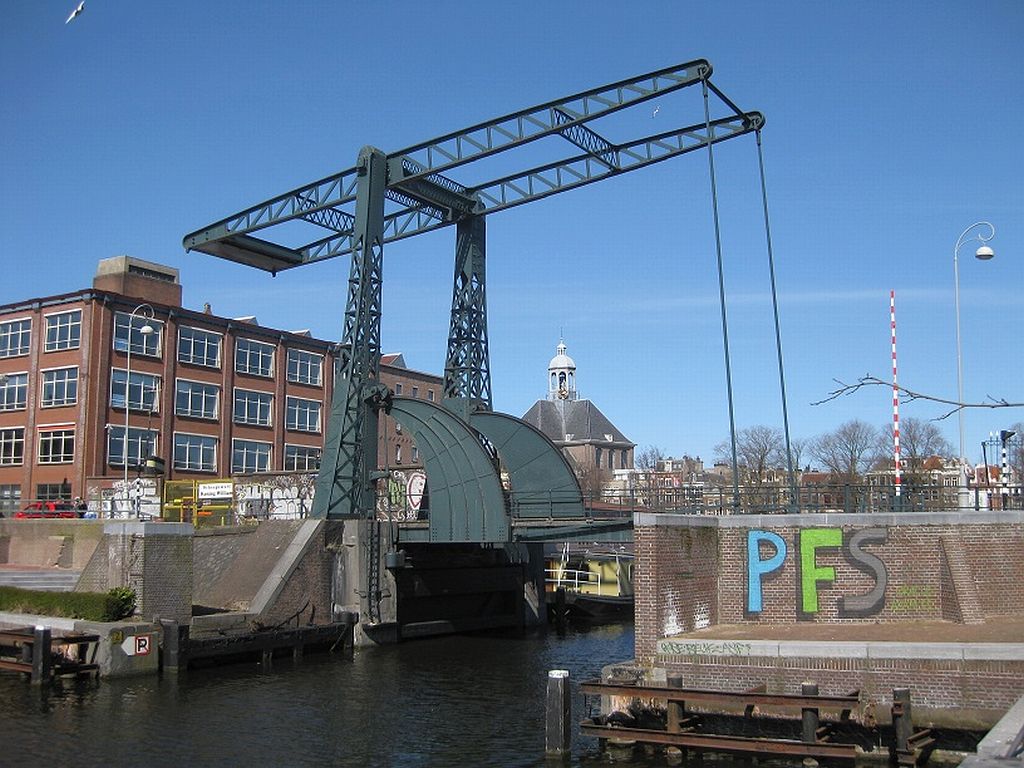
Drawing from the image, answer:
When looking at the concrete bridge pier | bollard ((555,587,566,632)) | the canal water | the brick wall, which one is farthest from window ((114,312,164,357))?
→ the brick wall

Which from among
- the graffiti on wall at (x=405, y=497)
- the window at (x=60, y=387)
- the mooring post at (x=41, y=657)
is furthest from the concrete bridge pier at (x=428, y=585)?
the window at (x=60, y=387)

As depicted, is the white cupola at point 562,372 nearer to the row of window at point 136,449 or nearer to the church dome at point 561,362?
the church dome at point 561,362

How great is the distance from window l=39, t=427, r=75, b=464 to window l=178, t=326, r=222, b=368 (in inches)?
315

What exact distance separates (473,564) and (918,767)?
2508cm

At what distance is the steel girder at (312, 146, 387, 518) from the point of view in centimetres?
3647

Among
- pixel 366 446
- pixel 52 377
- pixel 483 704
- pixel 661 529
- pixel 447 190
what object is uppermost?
pixel 447 190

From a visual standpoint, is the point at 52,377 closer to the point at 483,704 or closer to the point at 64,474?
the point at 64,474

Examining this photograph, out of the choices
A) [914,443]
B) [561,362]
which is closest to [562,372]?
[561,362]

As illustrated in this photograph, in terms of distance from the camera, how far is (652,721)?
18922mm

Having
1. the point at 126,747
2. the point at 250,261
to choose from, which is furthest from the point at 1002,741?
the point at 250,261

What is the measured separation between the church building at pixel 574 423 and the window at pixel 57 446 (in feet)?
256

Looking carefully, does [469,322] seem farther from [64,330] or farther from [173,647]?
[64,330]

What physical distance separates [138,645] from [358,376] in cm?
1305

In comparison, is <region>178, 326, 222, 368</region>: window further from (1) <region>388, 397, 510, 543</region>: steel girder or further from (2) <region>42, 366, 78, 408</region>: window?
(1) <region>388, 397, 510, 543</region>: steel girder
